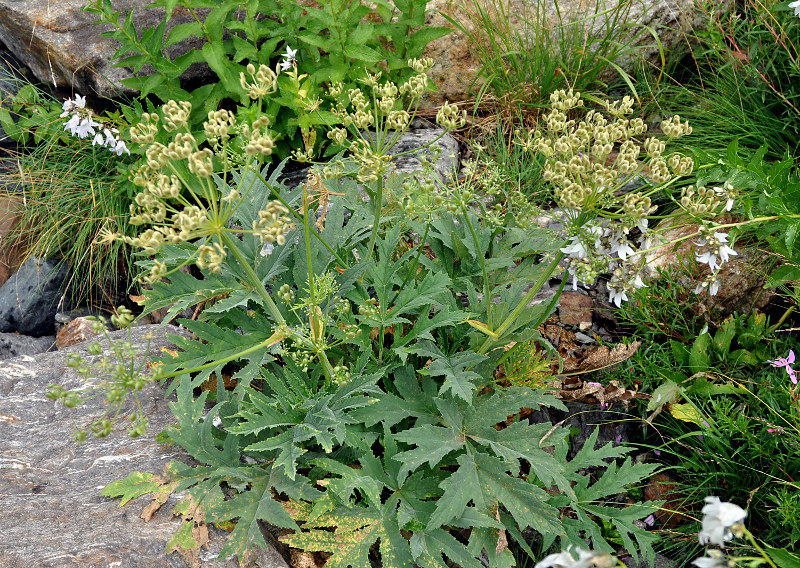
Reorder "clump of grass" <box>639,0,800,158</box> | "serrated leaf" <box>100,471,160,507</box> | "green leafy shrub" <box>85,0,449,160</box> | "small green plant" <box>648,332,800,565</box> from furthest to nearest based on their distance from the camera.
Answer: "clump of grass" <box>639,0,800,158</box> → "green leafy shrub" <box>85,0,449,160</box> → "small green plant" <box>648,332,800,565</box> → "serrated leaf" <box>100,471,160,507</box>

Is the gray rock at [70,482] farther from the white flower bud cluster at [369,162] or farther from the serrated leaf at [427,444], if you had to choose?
the white flower bud cluster at [369,162]

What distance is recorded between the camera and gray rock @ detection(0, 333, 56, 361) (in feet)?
15.2

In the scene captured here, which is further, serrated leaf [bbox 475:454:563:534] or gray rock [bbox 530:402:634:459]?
gray rock [bbox 530:402:634:459]

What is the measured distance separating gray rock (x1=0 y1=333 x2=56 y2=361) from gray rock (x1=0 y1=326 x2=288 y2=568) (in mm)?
1446

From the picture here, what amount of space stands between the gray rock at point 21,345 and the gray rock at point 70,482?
145cm

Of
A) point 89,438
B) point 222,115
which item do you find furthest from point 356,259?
point 89,438

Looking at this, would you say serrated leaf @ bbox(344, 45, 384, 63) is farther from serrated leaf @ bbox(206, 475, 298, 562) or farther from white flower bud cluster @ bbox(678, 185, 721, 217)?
serrated leaf @ bbox(206, 475, 298, 562)

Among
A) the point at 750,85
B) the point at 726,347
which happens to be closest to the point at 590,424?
the point at 726,347

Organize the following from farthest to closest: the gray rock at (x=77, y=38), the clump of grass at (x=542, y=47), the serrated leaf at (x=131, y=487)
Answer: the gray rock at (x=77, y=38), the clump of grass at (x=542, y=47), the serrated leaf at (x=131, y=487)

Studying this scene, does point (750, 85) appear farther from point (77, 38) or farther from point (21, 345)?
point (21, 345)

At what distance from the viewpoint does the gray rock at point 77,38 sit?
198 inches

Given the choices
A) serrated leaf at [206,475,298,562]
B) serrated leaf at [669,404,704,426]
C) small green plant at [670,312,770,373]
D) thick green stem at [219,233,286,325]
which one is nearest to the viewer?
thick green stem at [219,233,286,325]

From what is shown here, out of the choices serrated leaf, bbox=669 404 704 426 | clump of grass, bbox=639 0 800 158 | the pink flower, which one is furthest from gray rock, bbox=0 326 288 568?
clump of grass, bbox=639 0 800 158

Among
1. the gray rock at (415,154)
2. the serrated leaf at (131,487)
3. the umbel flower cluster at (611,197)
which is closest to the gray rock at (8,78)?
the gray rock at (415,154)
